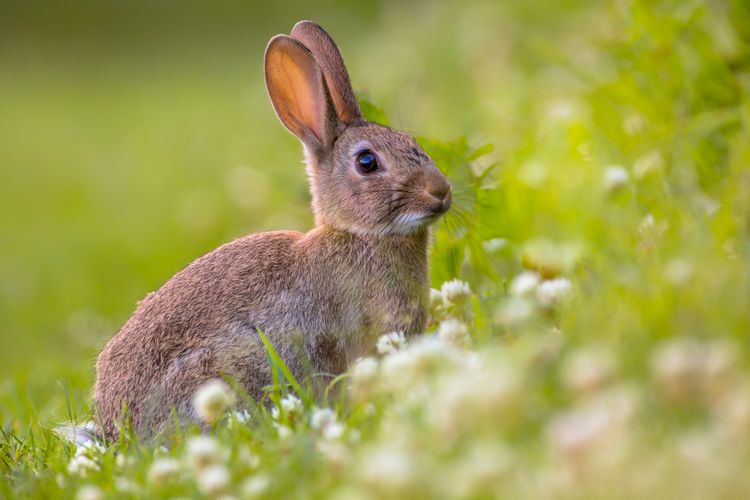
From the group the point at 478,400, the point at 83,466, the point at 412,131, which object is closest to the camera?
the point at 478,400

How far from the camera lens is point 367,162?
17.0 feet

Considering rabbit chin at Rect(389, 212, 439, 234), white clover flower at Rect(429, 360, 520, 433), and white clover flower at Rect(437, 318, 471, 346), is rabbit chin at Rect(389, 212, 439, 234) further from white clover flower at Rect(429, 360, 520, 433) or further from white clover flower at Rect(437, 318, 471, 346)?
white clover flower at Rect(429, 360, 520, 433)

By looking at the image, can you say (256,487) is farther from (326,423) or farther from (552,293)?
(552,293)

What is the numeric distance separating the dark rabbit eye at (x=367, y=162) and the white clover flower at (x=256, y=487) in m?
2.40

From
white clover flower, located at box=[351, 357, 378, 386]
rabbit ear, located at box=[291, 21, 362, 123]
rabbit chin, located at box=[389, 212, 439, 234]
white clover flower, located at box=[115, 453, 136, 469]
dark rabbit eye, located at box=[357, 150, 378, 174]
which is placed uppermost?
rabbit ear, located at box=[291, 21, 362, 123]

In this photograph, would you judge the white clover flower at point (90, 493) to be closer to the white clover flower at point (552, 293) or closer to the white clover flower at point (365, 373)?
the white clover flower at point (365, 373)

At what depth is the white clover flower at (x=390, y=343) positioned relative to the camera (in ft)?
13.8

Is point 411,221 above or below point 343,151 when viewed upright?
below

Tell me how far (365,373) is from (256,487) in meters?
0.69

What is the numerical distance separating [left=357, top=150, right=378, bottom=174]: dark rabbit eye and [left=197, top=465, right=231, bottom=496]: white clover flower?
238 centimetres

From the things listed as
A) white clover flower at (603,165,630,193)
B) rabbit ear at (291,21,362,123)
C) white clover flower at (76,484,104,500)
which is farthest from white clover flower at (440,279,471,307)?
white clover flower at (76,484,104,500)

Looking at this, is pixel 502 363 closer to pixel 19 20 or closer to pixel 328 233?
pixel 328 233

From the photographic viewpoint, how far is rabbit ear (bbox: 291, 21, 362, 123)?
546cm

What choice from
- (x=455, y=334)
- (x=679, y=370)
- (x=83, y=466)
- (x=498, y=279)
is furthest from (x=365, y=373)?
(x=498, y=279)
